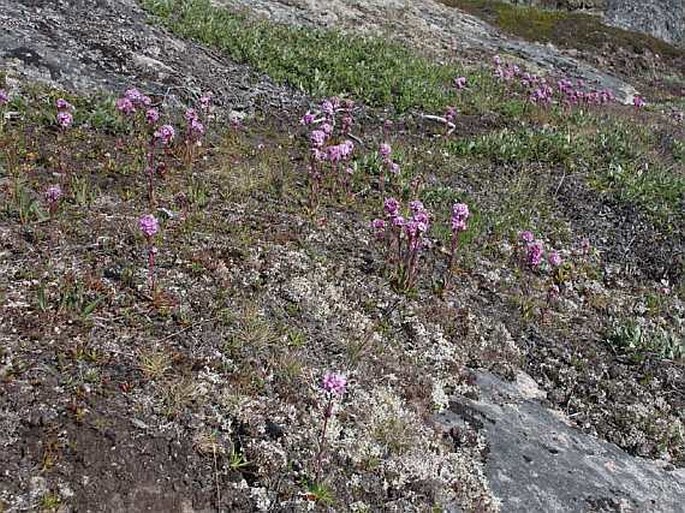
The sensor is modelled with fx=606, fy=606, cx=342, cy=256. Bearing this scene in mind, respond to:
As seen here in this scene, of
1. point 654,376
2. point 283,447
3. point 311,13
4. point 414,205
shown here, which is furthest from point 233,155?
point 311,13

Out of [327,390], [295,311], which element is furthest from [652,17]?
[327,390]

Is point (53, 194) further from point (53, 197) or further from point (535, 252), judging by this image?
point (535, 252)

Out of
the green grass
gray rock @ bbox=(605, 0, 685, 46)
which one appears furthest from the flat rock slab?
gray rock @ bbox=(605, 0, 685, 46)

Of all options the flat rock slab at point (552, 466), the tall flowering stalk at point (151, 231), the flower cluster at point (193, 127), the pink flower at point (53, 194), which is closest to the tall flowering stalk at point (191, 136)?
the flower cluster at point (193, 127)

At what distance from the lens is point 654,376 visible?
22.9ft

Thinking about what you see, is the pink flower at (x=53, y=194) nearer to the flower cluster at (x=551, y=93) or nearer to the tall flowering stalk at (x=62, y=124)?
the tall flowering stalk at (x=62, y=124)

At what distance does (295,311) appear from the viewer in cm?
619

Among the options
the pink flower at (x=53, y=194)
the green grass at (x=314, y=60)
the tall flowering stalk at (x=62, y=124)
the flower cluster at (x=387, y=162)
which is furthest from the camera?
the green grass at (x=314, y=60)

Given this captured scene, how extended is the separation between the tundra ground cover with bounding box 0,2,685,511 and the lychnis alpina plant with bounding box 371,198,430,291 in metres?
0.07

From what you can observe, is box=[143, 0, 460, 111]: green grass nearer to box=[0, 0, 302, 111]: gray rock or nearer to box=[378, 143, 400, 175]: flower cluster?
box=[0, 0, 302, 111]: gray rock

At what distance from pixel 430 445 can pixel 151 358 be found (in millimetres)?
2457

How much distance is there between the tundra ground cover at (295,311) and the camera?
4422 millimetres

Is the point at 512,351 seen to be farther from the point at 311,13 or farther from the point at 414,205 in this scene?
the point at 311,13

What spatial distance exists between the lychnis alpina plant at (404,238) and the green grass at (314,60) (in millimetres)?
7165
